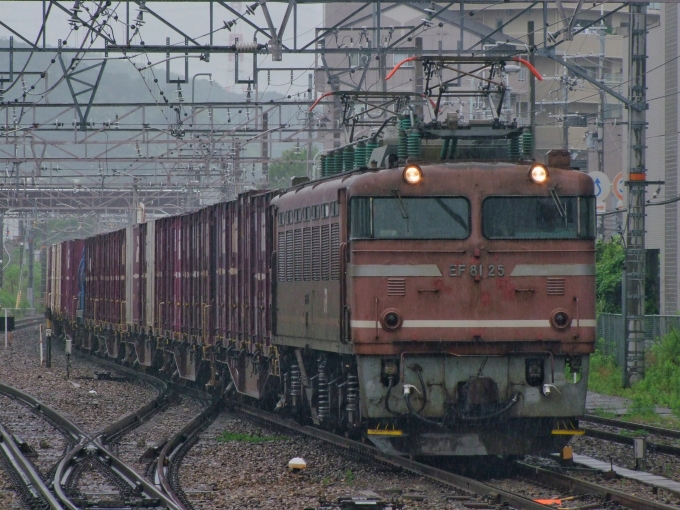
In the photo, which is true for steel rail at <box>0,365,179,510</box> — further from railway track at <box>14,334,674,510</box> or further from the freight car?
the freight car

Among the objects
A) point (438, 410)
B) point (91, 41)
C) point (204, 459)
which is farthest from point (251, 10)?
point (438, 410)

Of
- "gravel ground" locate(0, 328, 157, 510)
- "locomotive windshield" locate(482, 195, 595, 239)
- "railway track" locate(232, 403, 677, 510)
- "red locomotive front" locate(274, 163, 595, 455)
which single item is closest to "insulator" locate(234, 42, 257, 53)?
"gravel ground" locate(0, 328, 157, 510)

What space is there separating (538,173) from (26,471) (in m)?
6.22

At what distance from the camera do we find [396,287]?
12.0 m

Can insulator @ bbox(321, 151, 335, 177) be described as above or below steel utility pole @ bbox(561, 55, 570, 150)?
below

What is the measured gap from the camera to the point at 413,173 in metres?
12.1

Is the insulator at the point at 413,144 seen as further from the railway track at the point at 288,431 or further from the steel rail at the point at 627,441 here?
the steel rail at the point at 627,441

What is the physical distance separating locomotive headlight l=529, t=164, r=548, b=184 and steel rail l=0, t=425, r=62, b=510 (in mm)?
5518

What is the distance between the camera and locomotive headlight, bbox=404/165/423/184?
1207 cm

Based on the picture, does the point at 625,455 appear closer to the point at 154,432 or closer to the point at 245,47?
the point at 154,432

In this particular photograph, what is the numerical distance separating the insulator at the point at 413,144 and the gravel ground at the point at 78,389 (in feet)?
24.2

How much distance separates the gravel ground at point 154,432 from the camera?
14.4 meters

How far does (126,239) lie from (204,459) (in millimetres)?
17399

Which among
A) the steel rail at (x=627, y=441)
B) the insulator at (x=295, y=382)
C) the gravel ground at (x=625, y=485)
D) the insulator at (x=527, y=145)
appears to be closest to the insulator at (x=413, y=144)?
the insulator at (x=527, y=145)
